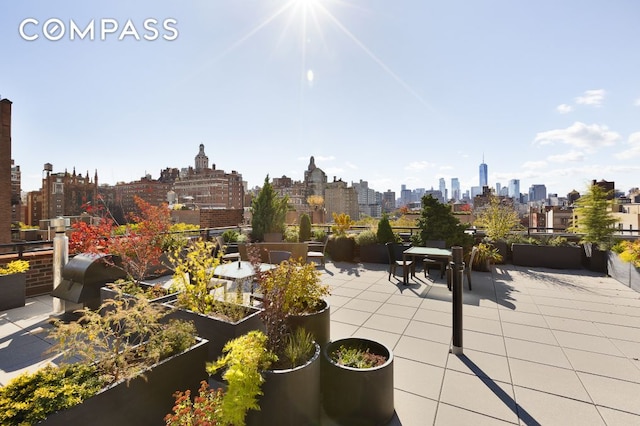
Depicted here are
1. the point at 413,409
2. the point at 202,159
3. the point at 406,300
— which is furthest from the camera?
the point at 202,159

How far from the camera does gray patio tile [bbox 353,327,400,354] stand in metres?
3.71

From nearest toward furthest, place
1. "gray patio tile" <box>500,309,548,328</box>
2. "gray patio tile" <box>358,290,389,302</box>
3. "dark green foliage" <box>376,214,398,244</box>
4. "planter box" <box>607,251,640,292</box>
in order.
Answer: "gray patio tile" <box>500,309,548,328</box>, "gray patio tile" <box>358,290,389,302</box>, "planter box" <box>607,251,640,292</box>, "dark green foliage" <box>376,214,398,244</box>

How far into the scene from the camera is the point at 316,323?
2.74 metres

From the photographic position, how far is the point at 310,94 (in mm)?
9602

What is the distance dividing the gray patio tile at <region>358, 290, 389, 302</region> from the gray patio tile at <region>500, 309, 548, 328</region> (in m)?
1.96

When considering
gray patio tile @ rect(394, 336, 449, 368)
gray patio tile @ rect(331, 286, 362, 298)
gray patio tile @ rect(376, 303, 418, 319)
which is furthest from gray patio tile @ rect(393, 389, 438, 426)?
gray patio tile @ rect(331, 286, 362, 298)

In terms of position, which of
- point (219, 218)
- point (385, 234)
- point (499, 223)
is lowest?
point (385, 234)

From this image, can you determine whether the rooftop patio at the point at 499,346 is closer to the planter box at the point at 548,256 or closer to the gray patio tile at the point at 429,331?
the gray patio tile at the point at 429,331

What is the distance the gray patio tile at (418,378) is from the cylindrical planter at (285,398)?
119 cm

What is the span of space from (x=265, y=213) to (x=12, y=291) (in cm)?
670

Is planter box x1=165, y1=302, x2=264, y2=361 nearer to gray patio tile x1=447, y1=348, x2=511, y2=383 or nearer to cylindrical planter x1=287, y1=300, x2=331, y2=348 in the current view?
cylindrical planter x1=287, y1=300, x2=331, y2=348

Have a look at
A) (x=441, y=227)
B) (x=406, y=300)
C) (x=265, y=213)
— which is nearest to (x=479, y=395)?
(x=406, y=300)

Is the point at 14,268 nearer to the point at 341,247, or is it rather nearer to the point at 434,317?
the point at 434,317

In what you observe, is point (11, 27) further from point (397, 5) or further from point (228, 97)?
point (397, 5)
